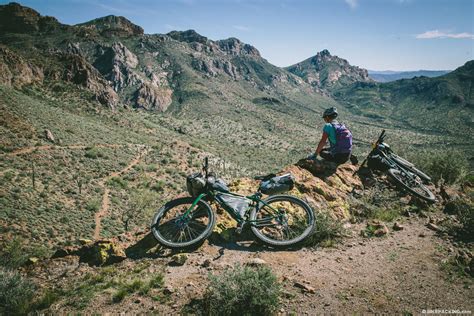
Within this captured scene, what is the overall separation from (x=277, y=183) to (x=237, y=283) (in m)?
2.39

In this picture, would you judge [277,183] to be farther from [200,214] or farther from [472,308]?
[472,308]

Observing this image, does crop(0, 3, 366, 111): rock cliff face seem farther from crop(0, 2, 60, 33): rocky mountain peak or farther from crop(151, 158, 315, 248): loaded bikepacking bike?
crop(151, 158, 315, 248): loaded bikepacking bike

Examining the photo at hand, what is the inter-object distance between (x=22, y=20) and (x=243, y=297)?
170451 mm

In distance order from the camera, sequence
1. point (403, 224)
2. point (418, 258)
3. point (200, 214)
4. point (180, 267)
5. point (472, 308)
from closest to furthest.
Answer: point (472, 308) < point (180, 267) < point (418, 258) < point (200, 214) < point (403, 224)

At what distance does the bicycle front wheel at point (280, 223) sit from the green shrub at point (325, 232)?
28cm

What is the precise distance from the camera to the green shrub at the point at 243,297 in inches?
144

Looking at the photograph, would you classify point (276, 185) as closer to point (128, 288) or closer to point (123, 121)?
point (128, 288)

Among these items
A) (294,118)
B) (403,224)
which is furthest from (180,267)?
(294,118)

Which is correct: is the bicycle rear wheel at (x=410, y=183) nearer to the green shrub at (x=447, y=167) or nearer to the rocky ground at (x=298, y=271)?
the rocky ground at (x=298, y=271)

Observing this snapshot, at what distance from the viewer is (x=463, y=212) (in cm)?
684

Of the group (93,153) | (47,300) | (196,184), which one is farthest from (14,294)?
(93,153)

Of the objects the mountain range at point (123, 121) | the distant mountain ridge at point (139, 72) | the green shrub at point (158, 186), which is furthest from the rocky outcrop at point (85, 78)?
the green shrub at point (158, 186)

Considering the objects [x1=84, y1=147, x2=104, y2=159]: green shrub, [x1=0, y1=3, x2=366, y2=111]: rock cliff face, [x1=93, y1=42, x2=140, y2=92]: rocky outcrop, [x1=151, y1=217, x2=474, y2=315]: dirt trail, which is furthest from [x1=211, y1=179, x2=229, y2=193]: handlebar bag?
[x1=93, y1=42, x2=140, y2=92]: rocky outcrop

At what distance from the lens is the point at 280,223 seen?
5.44 m
